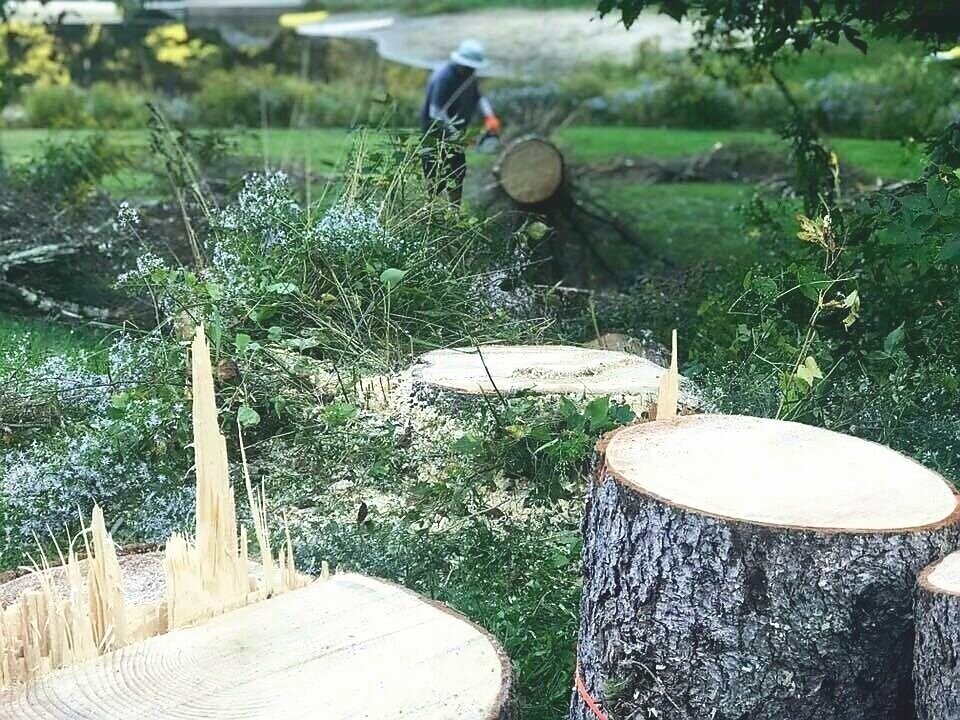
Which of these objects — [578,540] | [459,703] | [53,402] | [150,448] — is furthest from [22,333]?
[459,703]

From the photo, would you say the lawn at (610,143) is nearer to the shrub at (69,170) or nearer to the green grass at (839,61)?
the shrub at (69,170)

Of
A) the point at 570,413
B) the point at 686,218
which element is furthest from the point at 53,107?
the point at 570,413

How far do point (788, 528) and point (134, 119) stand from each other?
12748mm

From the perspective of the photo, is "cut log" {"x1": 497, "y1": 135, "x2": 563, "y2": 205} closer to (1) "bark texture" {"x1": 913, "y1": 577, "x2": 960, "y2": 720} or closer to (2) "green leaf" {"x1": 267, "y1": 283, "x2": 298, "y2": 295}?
(2) "green leaf" {"x1": 267, "y1": 283, "x2": 298, "y2": 295}

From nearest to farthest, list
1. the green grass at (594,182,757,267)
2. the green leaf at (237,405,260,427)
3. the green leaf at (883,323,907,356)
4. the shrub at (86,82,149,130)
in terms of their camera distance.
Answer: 1. the green leaf at (237,405,260,427)
2. the green leaf at (883,323,907,356)
3. the green grass at (594,182,757,267)
4. the shrub at (86,82,149,130)

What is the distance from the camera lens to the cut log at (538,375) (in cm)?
392

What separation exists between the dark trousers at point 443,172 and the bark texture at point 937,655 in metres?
3.44

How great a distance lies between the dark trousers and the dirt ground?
10732 millimetres

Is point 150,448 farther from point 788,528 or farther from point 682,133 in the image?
point 682,133

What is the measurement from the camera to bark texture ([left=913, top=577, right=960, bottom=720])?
226cm

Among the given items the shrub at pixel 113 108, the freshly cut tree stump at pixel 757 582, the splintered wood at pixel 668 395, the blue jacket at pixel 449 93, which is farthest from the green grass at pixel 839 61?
the freshly cut tree stump at pixel 757 582

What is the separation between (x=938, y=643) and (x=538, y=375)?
1.98 metres

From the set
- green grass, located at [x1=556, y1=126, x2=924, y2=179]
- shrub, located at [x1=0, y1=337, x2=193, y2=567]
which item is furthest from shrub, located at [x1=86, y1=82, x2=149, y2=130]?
shrub, located at [x1=0, y1=337, x2=193, y2=567]

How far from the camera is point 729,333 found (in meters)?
5.18
